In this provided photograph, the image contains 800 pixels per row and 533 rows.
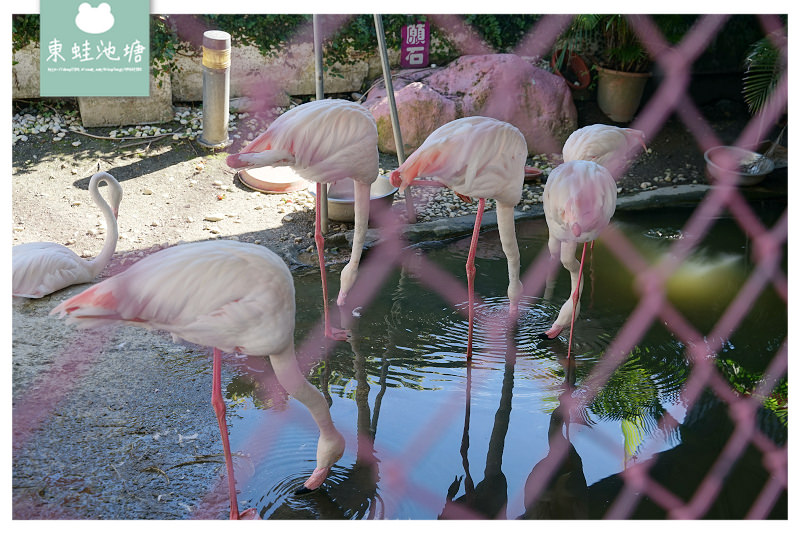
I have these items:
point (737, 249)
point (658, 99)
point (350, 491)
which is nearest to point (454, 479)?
point (350, 491)

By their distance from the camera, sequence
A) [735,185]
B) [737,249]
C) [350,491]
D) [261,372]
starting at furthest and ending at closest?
1. [735,185]
2. [737,249]
3. [261,372]
4. [350,491]

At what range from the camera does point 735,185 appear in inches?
164

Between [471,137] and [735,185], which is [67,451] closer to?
[471,137]

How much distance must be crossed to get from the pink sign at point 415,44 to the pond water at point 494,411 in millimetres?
2160

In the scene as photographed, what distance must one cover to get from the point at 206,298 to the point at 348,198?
200 cm

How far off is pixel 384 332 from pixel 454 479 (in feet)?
2.78

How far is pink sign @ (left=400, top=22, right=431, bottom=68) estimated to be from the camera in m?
5.19

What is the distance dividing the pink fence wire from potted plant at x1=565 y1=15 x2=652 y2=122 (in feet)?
0.34

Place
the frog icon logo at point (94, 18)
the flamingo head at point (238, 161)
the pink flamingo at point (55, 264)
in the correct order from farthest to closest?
the pink flamingo at point (55, 264), the flamingo head at point (238, 161), the frog icon logo at point (94, 18)

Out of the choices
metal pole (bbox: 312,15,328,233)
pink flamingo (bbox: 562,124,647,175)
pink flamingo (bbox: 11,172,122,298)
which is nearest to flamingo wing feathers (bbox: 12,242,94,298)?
pink flamingo (bbox: 11,172,122,298)

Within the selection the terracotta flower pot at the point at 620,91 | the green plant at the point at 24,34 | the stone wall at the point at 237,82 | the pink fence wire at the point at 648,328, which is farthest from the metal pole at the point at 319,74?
the terracotta flower pot at the point at 620,91

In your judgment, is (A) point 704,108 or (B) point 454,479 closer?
(B) point 454,479

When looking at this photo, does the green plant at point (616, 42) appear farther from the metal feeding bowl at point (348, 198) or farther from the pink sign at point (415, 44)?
the metal feeding bowl at point (348, 198)

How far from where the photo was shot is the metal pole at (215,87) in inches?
165
